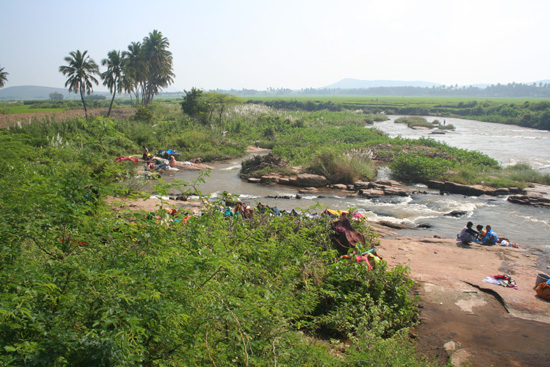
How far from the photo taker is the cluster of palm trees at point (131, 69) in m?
29.5

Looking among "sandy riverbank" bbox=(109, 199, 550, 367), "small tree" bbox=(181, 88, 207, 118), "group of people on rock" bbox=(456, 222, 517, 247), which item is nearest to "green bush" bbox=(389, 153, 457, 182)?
"group of people on rock" bbox=(456, 222, 517, 247)

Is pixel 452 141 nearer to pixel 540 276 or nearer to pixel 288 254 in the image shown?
pixel 540 276

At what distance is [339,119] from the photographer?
46.8 meters

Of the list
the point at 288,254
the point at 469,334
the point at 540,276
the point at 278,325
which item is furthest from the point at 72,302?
the point at 540,276

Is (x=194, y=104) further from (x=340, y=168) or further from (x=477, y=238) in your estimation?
(x=477, y=238)

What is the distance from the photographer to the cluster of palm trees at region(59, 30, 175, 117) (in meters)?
29.5

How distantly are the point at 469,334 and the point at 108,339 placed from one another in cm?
514

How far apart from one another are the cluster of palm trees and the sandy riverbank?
2716cm

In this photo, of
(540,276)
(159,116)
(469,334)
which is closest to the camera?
(469,334)

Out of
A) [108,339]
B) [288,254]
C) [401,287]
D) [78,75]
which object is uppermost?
[78,75]

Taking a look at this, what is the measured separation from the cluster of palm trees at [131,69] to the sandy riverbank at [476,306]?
27.2 m

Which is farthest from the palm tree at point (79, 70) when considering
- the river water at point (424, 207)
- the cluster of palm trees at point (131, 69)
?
the river water at point (424, 207)

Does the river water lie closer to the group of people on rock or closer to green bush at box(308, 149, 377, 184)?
the group of people on rock

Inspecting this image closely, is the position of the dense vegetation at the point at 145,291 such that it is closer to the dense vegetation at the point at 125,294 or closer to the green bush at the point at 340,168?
the dense vegetation at the point at 125,294
